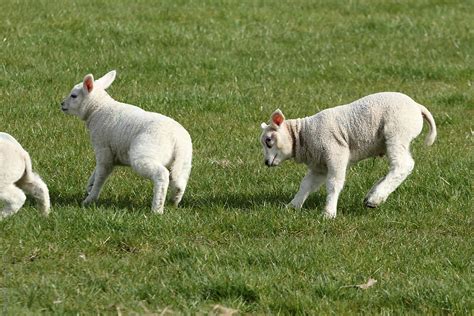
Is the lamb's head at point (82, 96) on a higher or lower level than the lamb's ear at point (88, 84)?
lower

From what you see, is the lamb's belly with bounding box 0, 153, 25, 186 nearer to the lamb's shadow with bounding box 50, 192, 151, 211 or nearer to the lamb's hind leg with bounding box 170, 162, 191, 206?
the lamb's shadow with bounding box 50, 192, 151, 211

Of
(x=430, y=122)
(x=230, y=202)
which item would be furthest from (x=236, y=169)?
(x=430, y=122)

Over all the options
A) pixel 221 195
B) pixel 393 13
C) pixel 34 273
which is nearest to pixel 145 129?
pixel 221 195

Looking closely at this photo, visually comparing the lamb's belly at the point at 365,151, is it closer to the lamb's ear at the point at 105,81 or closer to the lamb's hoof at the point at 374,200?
the lamb's hoof at the point at 374,200

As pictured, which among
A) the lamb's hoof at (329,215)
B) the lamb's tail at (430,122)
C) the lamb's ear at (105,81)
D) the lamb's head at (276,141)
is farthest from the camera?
the lamb's ear at (105,81)

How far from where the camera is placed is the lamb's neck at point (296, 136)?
8.87 m

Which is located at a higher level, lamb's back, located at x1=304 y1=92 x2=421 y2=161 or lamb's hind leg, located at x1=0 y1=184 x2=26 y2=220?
lamb's back, located at x1=304 y1=92 x2=421 y2=161

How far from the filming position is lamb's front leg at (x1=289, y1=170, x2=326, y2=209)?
8836 millimetres

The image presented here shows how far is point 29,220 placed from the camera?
25.9ft

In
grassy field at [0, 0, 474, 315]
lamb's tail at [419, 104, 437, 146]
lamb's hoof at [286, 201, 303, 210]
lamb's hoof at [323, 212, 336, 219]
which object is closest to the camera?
grassy field at [0, 0, 474, 315]

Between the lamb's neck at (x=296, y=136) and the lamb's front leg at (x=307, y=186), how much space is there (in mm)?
181

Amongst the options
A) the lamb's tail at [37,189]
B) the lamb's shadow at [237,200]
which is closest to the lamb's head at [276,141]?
the lamb's shadow at [237,200]

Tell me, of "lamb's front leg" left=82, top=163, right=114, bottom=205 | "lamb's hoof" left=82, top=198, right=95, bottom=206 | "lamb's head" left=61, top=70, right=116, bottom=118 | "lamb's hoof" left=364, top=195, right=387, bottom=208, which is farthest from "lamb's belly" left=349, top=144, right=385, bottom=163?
"lamb's head" left=61, top=70, right=116, bottom=118

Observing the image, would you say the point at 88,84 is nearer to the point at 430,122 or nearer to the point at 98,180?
the point at 98,180
